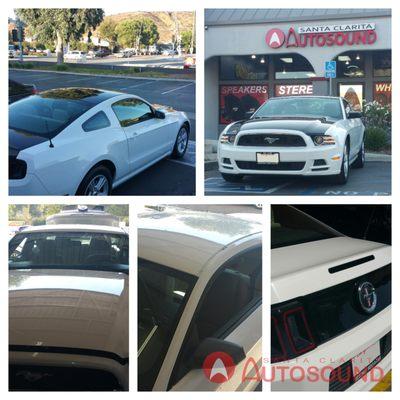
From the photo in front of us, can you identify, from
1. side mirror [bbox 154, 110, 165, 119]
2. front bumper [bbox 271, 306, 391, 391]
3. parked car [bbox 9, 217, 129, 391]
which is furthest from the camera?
side mirror [bbox 154, 110, 165, 119]

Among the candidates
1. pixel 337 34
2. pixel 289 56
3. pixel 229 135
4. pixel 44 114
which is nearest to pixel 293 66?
pixel 289 56

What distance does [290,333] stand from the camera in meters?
3.02

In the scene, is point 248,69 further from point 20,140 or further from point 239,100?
point 20,140

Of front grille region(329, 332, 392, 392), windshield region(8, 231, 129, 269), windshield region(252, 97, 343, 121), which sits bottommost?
front grille region(329, 332, 392, 392)

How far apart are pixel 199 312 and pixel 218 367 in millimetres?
342

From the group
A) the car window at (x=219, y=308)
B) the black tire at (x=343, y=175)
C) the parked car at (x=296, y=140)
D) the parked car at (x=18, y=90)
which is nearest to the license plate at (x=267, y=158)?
the parked car at (x=296, y=140)

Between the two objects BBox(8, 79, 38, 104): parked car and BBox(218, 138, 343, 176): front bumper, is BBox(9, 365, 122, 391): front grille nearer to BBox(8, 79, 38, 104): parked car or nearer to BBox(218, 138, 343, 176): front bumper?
BBox(218, 138, 343, 176): front bumper

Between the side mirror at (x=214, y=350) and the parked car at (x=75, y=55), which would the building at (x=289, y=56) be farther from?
the side mirror at (x=214, y=350)

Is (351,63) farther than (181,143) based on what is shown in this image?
No

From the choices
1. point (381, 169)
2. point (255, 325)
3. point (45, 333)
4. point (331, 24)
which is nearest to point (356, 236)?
point (381, 169)

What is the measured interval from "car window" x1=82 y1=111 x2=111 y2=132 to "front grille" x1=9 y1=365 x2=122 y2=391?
182 centimetres

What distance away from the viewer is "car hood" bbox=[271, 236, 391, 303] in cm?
307

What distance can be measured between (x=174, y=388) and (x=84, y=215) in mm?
1549

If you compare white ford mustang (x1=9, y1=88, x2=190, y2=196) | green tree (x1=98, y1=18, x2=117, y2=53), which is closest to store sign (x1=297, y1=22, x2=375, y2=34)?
white ford mustang (x1=9, y1=88, x2=190, y2=196)
